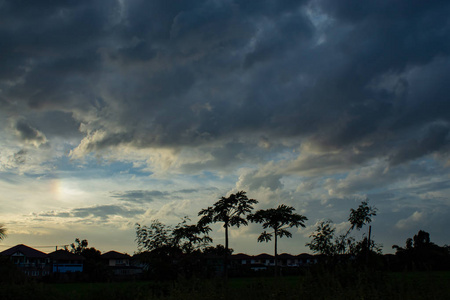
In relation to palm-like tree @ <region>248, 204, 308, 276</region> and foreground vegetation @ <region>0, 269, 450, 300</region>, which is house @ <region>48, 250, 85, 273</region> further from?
foreground vegetation @ <region>0, 269, 450, 300</region>

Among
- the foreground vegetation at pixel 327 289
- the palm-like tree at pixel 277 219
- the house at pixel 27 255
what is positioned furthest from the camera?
the house at pixel 27 255

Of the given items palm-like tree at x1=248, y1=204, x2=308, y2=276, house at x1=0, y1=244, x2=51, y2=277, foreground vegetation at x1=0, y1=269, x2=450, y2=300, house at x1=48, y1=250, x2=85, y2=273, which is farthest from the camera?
house at x1=48, y1=250, x2=85, y2=273

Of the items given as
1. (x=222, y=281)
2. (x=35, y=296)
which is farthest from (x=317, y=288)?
(x=35, y=296)

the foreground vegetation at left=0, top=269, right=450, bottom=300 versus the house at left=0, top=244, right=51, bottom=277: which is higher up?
the foreground vegetation at left=0, top=269, right=450, bottom=300

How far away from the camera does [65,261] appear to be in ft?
295

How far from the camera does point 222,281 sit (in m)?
14.4

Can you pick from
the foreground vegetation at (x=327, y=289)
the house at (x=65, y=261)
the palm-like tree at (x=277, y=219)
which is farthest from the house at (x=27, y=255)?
the foreground vegetation at (x=327, y=289)

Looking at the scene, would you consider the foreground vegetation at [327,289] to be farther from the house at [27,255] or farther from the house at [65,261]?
the house at [65,261]

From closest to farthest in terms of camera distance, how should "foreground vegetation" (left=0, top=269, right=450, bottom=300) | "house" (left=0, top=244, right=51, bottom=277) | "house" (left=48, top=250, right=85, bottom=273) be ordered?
"foreground vegetation" (left=0, top=269, right=450, bottom=300), "house" (left=0, top=244, right=51, bottom=277), "house" (left=48, top=250, right=85, bottom=273)

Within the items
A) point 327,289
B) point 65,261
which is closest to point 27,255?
point 65,261

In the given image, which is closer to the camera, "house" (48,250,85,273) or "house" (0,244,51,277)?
"house" (0,244,51,277)

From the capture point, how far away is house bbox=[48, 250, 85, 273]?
88.1 m

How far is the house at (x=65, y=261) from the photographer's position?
3467 inches

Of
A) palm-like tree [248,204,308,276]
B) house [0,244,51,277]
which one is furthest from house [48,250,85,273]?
palm-like tree [248,204,308,276]
